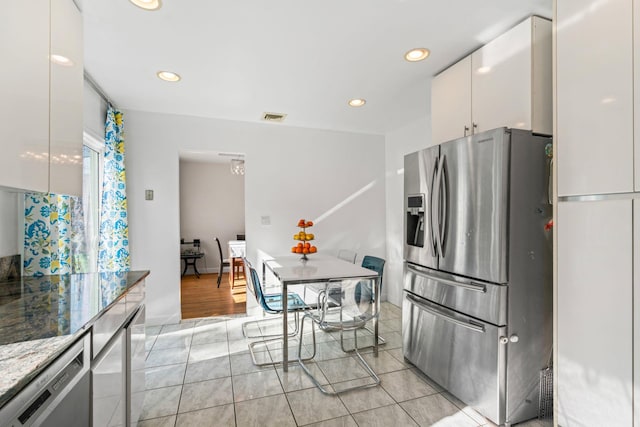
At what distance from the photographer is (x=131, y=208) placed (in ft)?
11.3

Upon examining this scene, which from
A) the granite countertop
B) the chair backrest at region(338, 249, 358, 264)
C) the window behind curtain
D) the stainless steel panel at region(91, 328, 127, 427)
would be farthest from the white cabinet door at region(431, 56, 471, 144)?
the window behind curtain

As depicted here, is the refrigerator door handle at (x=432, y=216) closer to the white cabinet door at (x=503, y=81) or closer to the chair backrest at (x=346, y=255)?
the white cabinet door at (x=503, y=81)

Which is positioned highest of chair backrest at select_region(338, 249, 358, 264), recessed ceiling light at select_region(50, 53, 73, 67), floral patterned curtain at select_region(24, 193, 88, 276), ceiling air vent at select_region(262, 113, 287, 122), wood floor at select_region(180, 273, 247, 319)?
ceiling air vent at select_region(262, 113, 287, 122)

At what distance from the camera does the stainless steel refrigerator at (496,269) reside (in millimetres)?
1762

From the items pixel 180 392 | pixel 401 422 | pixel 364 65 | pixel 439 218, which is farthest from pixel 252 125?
pixel 401 422

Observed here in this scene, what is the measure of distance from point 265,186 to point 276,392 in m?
2.41

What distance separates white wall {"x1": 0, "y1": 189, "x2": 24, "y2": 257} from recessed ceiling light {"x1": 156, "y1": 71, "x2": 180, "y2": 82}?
1.33 meters

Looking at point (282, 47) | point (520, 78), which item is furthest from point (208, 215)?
point (520, 78)

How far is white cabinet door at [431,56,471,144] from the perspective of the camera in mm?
2250

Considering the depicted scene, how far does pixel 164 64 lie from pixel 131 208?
5.83ft

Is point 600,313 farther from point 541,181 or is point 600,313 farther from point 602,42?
point 602,42

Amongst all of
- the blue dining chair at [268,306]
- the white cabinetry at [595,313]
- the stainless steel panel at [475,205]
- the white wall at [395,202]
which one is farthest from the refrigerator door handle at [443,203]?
the white wall at [395,202]

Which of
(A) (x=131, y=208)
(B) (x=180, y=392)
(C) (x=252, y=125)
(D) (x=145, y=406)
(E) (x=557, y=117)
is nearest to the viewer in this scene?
(E) (x=557, y=117)

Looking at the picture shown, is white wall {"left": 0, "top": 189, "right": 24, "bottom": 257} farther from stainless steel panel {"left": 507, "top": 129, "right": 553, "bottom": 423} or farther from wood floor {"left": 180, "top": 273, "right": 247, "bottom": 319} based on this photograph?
stainless steel panel {"left": 507, "top": 129, "right": 553, "bottom": 423}
